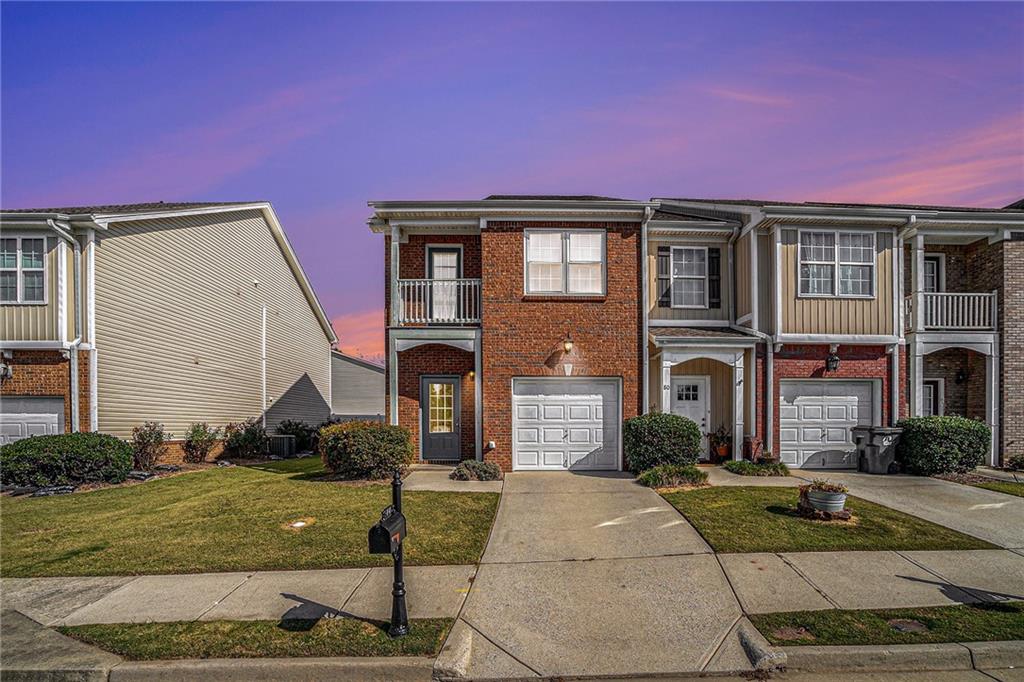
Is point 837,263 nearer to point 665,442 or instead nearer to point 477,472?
point 665,442

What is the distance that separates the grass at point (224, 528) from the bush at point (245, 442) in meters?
5.13

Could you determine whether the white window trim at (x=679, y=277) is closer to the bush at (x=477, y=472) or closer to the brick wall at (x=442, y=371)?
the brick wall at (x=442, y=371)

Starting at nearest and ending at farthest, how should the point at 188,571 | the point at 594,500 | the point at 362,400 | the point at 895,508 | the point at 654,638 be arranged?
the point at 654,638
the point at 188,571
the point at 895,508
the point at 594,500
the point at 362,400

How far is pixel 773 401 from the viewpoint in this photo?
503 inches

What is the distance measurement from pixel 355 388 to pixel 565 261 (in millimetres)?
18984

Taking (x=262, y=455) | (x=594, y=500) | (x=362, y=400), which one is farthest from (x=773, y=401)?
(x=362, y=400)

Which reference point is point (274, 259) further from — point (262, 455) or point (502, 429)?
point (502, 429)

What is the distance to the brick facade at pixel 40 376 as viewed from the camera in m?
12.5

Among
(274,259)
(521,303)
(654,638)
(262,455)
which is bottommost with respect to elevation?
(262,455)

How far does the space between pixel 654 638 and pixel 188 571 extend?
18.1 feet

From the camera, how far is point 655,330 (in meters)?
13.4

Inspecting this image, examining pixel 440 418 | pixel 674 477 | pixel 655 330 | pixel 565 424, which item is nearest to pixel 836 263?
pixel 655 330

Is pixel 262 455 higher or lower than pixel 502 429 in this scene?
lower

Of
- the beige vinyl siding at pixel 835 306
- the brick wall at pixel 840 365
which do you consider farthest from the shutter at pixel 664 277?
the brick wall at pixel 840 365
